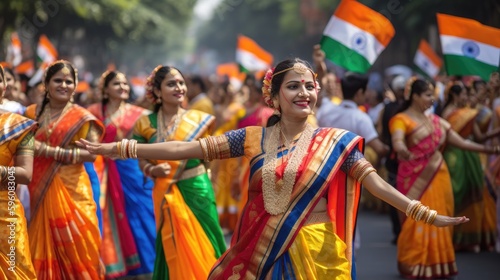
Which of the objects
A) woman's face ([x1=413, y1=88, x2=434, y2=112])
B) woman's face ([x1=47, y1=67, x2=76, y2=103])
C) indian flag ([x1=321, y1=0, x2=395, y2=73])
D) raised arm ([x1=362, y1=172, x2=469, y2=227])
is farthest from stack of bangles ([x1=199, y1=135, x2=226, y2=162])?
indian flag ([x1=321, y1=0, x2=395, y2=73])

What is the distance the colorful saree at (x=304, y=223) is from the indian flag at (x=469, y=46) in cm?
437

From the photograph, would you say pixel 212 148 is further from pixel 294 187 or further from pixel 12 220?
pixel 12 220

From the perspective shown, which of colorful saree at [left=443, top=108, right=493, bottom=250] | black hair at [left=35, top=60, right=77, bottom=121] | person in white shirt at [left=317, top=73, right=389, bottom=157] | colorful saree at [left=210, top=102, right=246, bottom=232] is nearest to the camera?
black hair at [left=35, top=60, right=77, bottom=121]

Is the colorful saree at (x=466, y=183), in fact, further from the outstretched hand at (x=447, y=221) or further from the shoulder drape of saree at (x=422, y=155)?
the outstretched hand at (x=447, y=221)

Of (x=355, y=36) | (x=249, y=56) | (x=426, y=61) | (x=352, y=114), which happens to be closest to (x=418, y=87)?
(x=352, y=114)

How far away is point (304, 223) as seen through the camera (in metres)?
4.97

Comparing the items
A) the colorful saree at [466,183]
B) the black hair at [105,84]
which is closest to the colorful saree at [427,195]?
the colorful saree at [466,183]

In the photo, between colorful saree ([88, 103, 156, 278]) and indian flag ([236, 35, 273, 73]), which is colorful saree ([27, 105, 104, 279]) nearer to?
colorful saree ([88, 103, 156, 278])

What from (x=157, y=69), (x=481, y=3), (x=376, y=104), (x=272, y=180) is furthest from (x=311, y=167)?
(x=481, y=3)

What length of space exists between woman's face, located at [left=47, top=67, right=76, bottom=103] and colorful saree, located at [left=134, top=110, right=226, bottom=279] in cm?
65

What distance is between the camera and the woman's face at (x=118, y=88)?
8.91m

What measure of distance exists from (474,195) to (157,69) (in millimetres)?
4530

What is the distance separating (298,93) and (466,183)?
5.90 meters

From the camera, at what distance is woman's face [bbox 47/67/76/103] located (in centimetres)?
708
